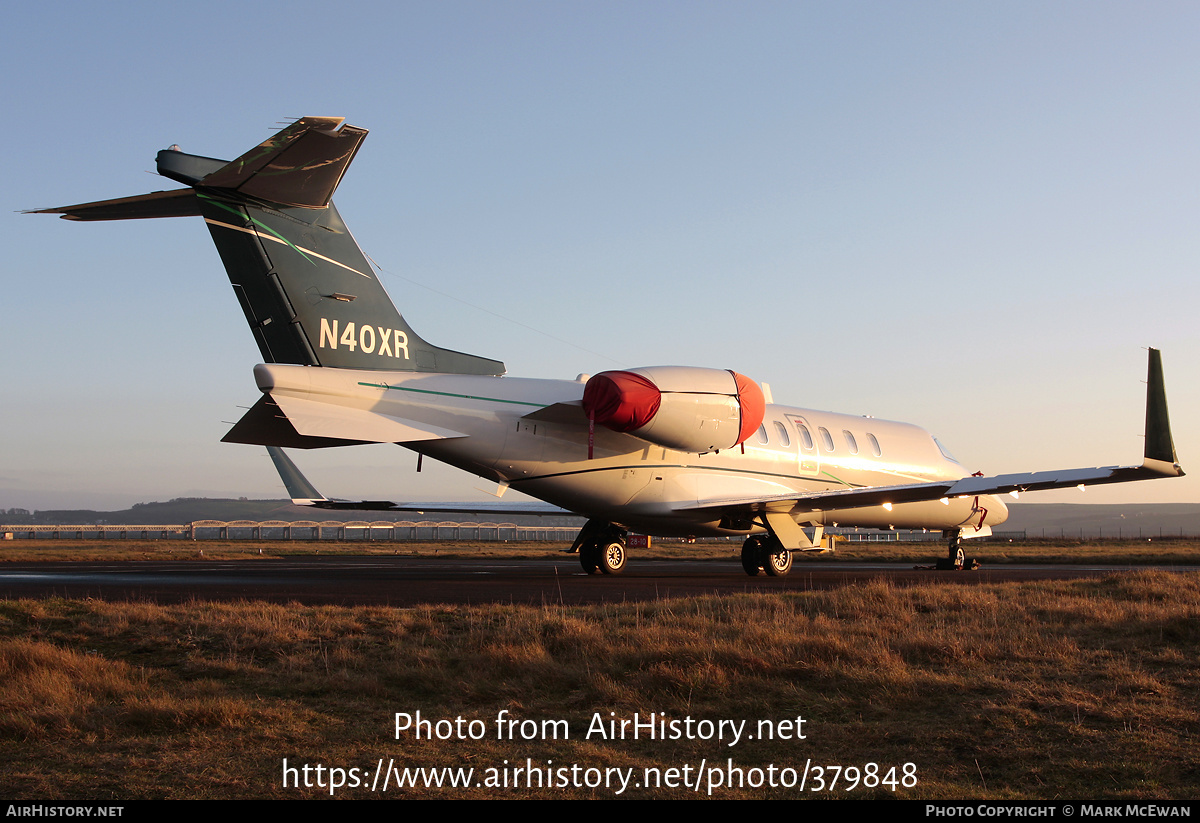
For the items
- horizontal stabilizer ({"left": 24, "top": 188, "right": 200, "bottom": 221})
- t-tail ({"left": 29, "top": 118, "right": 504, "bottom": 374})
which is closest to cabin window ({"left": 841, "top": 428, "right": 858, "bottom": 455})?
t-tail ({"left": 29, "top": 118, "right": 504, "bottom": 374})

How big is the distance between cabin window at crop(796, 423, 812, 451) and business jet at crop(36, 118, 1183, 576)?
9cm

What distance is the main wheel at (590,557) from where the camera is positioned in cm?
2069

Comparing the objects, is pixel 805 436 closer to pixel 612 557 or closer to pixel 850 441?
pixel 850 441

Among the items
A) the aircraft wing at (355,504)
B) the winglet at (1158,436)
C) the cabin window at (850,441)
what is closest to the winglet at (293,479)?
the aircraft wing at (355,504)

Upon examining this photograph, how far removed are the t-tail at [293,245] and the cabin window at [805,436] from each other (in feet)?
30.7

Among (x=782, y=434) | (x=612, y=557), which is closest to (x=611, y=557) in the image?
(x=612, y=557)

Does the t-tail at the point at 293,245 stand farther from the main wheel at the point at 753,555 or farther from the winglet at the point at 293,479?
the winglet at the point at 293,479

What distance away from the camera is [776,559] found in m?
20.2

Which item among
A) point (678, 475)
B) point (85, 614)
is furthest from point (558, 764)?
point (678, 475)

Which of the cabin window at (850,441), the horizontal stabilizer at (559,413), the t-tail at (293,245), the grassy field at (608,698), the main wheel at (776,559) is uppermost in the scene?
the t-tail at (293,245)

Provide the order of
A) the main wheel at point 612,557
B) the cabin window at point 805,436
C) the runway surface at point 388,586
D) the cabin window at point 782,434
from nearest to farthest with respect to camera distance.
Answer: the runway surface at point 388,586 < the main wheel at point 612,557 < the cabin window at point 782,434 < the cabin window at point 805,436

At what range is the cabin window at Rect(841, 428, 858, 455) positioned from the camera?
22.7m

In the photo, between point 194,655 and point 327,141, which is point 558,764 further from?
point 327,141

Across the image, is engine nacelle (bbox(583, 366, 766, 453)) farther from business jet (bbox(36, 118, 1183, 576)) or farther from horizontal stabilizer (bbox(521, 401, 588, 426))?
horizontal stabilizer (bbox(521, 401, 588, 426))
